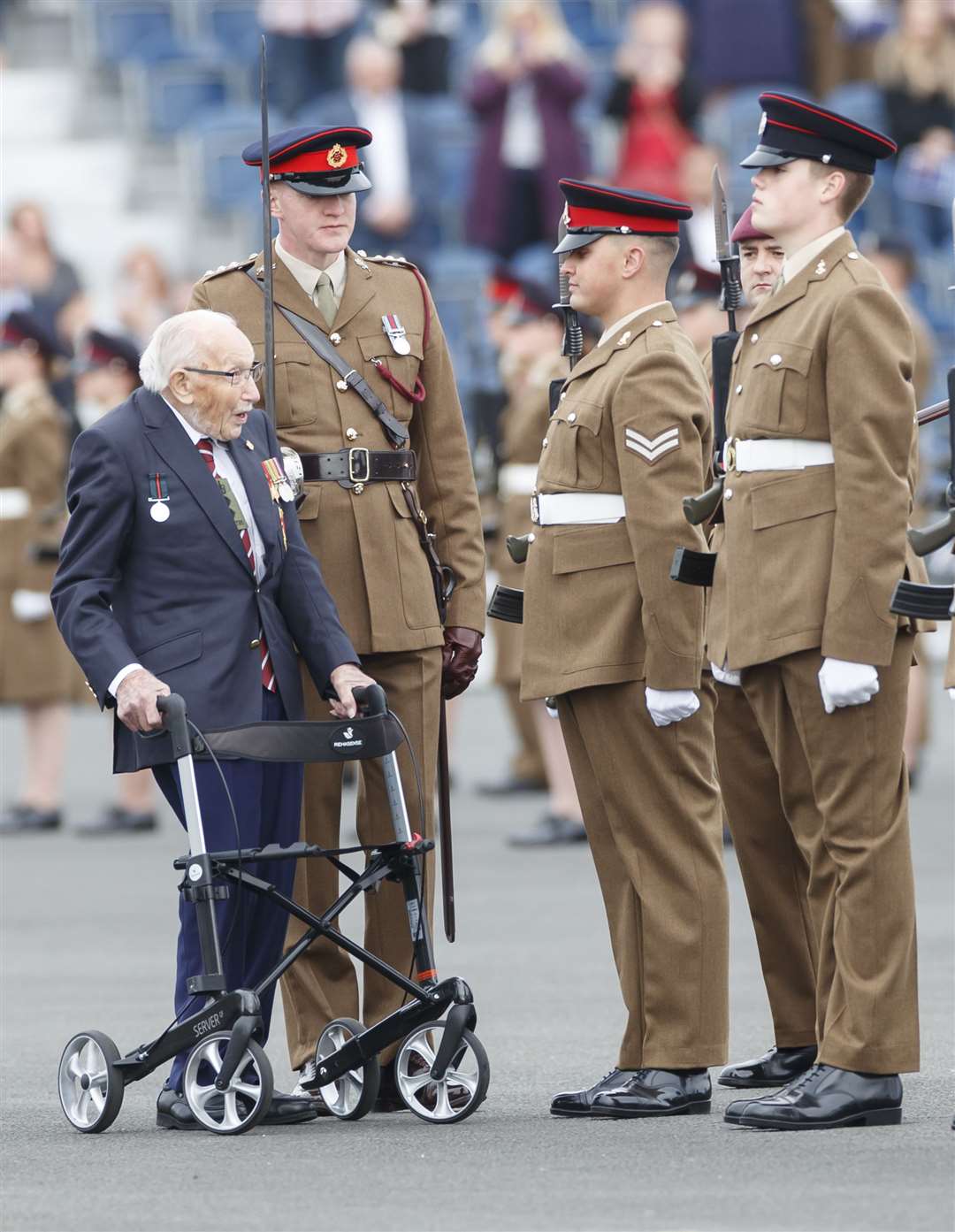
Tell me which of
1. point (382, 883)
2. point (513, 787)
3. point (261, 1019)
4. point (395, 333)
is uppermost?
point (395, 333)

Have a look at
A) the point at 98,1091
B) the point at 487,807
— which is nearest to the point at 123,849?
the point at 487,807

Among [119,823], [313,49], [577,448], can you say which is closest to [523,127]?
[313,49]

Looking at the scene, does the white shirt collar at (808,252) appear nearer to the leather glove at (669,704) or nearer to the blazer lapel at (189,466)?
the leather glove at (669,704)

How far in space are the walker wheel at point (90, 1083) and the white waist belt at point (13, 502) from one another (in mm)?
6487

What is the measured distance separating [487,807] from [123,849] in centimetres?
187

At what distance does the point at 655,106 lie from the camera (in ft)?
58.1

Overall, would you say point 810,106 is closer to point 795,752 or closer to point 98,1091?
point 795,752

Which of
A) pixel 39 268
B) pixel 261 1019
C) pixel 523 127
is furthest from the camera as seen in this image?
pixel 39 268

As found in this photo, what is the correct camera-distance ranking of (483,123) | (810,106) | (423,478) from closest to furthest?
(810,106), (423,478), (483,123)

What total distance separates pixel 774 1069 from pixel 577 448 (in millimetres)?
1485

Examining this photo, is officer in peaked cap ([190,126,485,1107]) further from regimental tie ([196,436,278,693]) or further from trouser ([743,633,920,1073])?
trouser ([743,633,920,1073])

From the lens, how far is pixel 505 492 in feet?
39.5

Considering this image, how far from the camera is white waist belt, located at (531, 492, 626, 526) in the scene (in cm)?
613

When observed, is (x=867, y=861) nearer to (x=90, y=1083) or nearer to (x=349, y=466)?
(x=349, y=466)
